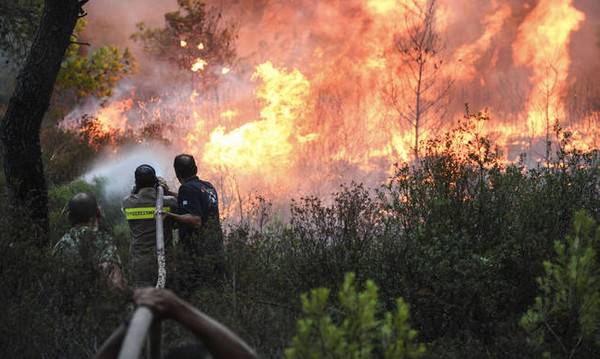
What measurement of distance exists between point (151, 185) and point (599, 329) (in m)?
3.98

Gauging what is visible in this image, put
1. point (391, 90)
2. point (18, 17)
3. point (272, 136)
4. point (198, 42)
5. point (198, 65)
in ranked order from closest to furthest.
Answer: point (18, 17), point (391, 90), point (272, 136), point (198, 65), point (198, 42)

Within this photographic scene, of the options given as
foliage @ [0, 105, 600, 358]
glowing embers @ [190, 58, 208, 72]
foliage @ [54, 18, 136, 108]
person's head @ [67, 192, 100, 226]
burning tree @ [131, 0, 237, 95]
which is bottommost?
foliage @ [0, 105, 600, 358]

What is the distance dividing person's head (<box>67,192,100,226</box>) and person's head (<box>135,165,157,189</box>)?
1.01m

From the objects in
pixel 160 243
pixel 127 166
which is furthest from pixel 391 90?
pixel 160 243

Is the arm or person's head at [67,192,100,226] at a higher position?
person's head at [67,192,100,226]

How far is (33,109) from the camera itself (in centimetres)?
588

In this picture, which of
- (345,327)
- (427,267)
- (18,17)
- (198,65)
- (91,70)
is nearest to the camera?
(345,327)

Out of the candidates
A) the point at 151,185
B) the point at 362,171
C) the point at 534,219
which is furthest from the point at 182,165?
the point at 362,171

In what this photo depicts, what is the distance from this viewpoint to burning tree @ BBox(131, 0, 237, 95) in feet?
80.7

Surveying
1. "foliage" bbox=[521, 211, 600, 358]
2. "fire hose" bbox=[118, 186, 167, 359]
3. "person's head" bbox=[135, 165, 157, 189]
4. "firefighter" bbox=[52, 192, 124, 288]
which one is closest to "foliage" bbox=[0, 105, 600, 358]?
"foliage" bbox=[521, 211, 600, 358]

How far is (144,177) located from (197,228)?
721 millimetres

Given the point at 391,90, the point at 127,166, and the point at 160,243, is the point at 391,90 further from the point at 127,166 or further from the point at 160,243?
the point at 160,243

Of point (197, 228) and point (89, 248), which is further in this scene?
point (197, 228)

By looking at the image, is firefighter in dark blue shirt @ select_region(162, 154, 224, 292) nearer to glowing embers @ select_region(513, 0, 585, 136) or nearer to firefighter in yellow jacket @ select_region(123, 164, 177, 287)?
firefighter in yellow jacket @ select_region(123, 164, 177, 287)
